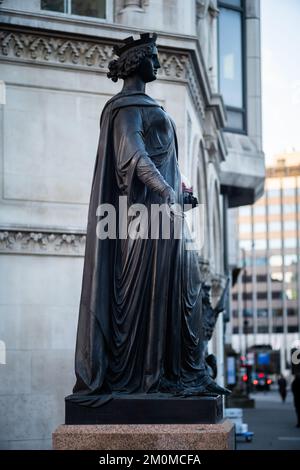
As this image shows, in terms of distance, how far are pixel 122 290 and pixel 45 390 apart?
45.9ft

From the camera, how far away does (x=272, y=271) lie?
605ft

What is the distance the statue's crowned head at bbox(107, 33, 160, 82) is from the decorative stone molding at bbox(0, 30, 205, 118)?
47.1 feet

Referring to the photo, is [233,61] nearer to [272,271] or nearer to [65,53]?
[65,53]

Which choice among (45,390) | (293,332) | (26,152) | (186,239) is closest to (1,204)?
(26,152)

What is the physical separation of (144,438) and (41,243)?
1504 cm

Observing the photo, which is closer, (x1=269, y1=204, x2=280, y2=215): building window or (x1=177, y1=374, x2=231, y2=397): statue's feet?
(x1=177, y1=374, x2=231, y2=397): statue's feet

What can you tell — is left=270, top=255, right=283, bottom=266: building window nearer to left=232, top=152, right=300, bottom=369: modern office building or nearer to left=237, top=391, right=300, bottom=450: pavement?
left=232, top=152, right=300, bottom=369: modern office building

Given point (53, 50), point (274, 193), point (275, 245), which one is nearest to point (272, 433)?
point (53, 50)

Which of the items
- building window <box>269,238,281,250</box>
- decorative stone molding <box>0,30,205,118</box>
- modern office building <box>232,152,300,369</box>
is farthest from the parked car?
decorative stone molding <box>0,30,205,118</box>

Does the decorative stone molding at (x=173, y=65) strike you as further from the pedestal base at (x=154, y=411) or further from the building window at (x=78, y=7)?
the pedestal base at (x=154, y=411)

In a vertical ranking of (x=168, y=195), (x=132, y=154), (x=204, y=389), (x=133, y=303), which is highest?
(x=132, y=154)

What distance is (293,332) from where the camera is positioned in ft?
601

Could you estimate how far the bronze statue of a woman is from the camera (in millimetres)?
8961

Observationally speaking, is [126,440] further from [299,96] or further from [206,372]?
[299,96]
